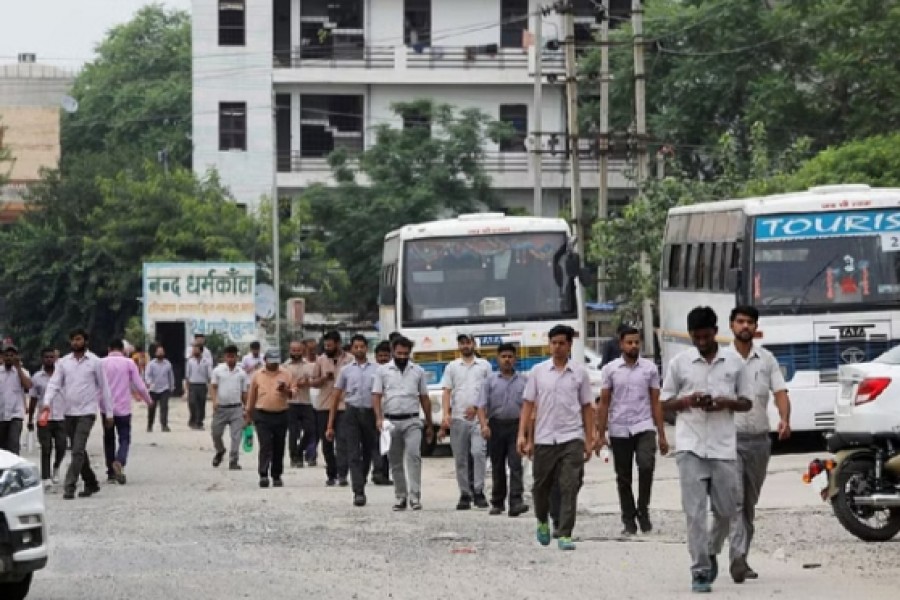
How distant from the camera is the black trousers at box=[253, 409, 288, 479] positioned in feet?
87.7

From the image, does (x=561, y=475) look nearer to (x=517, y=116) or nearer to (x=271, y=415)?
(x=271, y=415)

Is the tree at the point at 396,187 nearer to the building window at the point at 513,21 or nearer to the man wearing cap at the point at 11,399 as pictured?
the building window at the point at 513,21

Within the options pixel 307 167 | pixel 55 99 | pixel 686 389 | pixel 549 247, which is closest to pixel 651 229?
pixel 549 247

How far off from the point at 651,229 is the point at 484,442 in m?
24.0

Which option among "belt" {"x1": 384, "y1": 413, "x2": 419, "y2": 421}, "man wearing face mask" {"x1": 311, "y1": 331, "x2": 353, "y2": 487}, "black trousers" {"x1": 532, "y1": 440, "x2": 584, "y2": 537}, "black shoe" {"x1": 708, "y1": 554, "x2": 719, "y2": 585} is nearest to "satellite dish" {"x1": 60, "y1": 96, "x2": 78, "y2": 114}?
"man wearing face mask" {"x1": 311, "y1": 331, "x2": 353, "y2": 487}

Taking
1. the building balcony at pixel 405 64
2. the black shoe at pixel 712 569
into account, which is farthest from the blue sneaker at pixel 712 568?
the building balcony at pixel 405 64

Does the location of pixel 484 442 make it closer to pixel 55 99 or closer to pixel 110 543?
pixel 110 543

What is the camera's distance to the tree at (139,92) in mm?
100438

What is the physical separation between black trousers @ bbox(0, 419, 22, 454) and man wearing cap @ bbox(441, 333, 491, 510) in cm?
611

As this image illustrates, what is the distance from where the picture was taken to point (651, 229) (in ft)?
153

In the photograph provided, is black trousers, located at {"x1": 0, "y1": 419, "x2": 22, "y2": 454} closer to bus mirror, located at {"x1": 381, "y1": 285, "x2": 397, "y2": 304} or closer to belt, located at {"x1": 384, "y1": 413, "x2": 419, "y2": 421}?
belt, located at {"x1": 384, "y1": 413, "x2": 419, "y2": 421}

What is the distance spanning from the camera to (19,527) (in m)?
13.8

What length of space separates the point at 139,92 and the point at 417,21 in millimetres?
34385

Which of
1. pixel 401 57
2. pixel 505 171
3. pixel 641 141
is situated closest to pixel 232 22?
pixel 401 57
